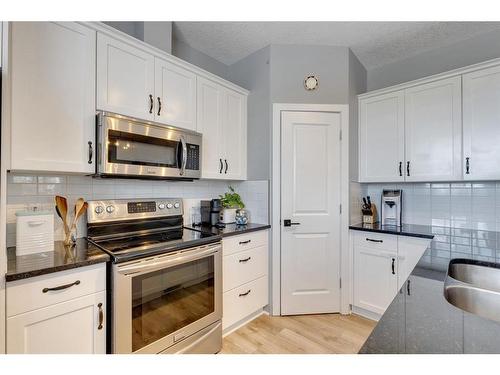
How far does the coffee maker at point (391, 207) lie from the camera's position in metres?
2.61

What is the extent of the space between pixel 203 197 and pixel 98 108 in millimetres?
1286

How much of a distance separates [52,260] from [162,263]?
54 centimetres

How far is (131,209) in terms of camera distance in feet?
6.38

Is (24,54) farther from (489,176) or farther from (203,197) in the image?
(489,176)

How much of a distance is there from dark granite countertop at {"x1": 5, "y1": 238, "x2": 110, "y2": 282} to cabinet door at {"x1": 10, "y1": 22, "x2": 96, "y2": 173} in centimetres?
47

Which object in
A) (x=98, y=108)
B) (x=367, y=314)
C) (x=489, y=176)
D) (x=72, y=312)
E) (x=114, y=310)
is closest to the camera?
(x=72, y=312)

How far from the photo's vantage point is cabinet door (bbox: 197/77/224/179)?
2248 millimetres

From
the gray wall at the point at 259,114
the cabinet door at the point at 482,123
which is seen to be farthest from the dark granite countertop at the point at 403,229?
the gray wall at the point at 259,114

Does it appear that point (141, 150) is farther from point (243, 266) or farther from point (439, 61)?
point (439, 61)

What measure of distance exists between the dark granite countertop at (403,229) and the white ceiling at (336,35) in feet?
5.96

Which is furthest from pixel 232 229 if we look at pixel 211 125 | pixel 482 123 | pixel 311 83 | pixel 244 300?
pixel 482 123

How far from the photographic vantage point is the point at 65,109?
1488 mm

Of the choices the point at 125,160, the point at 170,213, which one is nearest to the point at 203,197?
the point at 170,213

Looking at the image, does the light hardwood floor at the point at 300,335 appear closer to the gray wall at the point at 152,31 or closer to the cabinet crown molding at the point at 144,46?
the cabinet crown molding at the point at 144,46
